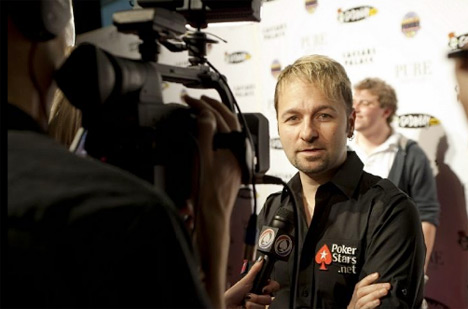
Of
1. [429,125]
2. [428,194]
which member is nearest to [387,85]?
[429,125]

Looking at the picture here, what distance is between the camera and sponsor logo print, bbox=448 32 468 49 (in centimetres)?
271

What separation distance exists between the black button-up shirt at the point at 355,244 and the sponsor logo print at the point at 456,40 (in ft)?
4.87

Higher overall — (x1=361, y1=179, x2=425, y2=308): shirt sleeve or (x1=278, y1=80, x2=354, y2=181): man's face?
(x1=278, y1=80, x2=354, y2=181): man's face

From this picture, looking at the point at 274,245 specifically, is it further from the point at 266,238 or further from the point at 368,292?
the point at 368,292

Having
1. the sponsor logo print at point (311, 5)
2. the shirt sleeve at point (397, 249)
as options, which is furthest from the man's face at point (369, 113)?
the shirt sleeve at point (397, 249)

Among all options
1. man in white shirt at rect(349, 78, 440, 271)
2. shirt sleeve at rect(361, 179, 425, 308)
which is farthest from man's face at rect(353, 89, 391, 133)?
shirt sleeve at rect(361, 179, 425, 308)

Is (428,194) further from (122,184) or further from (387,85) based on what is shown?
(122,184)

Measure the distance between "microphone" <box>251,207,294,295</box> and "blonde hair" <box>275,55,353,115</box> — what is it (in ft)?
1.56

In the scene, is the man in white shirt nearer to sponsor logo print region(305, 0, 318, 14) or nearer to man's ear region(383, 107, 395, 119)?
man's ear region(383, 107, 395, 119)

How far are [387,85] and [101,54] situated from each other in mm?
2549

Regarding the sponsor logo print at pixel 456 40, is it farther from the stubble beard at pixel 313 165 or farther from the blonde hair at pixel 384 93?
the stubble beard at pixel 313 165

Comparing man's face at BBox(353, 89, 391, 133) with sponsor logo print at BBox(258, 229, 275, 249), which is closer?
sponsor logo print at BBox(258, 229, 275, 249)

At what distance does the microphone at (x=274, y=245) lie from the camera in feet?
3.79

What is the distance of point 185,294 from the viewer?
52 cm
